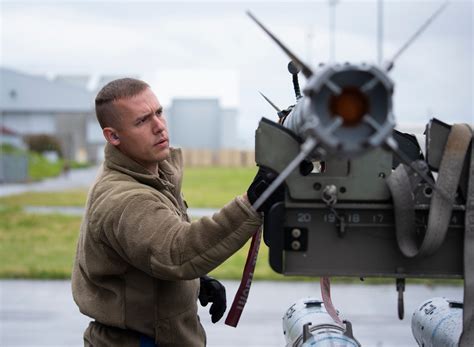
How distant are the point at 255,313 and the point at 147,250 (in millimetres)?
5523

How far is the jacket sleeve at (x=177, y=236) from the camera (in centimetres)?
246

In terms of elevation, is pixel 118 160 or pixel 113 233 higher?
pixel 118 160

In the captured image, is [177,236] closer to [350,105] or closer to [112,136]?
[112,136]

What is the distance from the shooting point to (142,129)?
293 cm

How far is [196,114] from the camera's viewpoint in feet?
203

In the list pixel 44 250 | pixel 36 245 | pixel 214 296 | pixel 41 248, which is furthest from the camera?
pixel 36 245

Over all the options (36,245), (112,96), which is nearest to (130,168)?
(112,96)

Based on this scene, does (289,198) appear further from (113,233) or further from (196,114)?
(196,114)

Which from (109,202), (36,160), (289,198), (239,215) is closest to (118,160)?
(109,202)

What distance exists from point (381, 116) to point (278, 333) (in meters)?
5.58

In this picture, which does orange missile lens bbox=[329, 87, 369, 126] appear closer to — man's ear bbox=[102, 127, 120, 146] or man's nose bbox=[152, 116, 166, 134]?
man's nose bbox=[152, 116, 166, 134]

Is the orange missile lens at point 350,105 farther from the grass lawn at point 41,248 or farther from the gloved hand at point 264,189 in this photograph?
the grass lawn at point 41,248

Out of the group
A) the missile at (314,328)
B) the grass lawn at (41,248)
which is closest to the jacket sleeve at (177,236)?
the missile at (314,328)

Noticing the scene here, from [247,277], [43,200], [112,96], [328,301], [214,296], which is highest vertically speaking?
[112,96]
